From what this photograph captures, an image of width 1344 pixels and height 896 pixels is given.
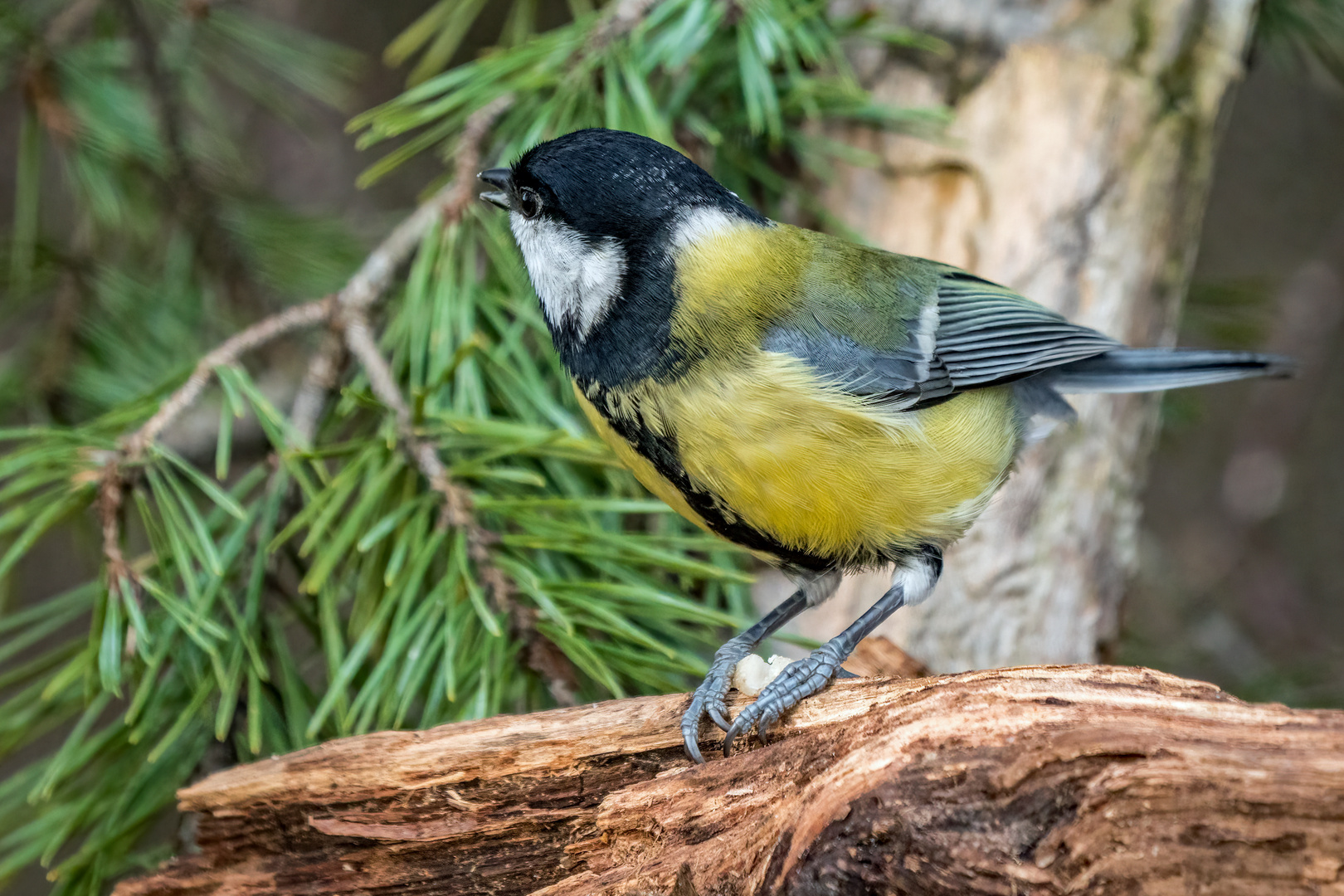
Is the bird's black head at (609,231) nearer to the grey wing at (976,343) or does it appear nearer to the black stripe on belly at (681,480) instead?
the black stripe on belly at (681,480)

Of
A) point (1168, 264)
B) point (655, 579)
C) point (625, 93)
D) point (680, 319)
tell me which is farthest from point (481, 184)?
point (1168, 264)

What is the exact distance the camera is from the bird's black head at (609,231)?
3.27 ft

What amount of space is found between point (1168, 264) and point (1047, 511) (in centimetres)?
36

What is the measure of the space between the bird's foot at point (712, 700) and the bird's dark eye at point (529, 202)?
19.5 inches

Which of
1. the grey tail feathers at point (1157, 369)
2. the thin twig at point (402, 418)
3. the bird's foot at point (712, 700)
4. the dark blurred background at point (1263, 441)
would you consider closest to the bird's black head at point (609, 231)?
the thin twig at point (402, 418)

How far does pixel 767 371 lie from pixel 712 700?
1.02 feet

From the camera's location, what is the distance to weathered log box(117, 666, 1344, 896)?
577mm

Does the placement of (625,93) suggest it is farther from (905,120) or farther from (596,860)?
(596,860)

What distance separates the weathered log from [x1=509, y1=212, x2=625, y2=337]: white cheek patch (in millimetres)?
399

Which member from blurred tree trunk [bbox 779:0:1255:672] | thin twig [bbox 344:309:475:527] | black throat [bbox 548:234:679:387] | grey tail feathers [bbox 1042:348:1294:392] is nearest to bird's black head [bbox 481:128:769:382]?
black throat [bbox 548:234:679:387]

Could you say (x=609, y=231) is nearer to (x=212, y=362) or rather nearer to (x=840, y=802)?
(x=212, y=362)

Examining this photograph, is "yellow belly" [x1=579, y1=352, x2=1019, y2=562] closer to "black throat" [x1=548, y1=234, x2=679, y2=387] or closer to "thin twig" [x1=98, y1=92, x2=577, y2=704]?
"black throat" [x1=548, y1=234, x2=679, y2=387]

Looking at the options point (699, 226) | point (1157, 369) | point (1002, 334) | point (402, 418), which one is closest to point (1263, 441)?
point (1157, 369)

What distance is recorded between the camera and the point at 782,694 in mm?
867
